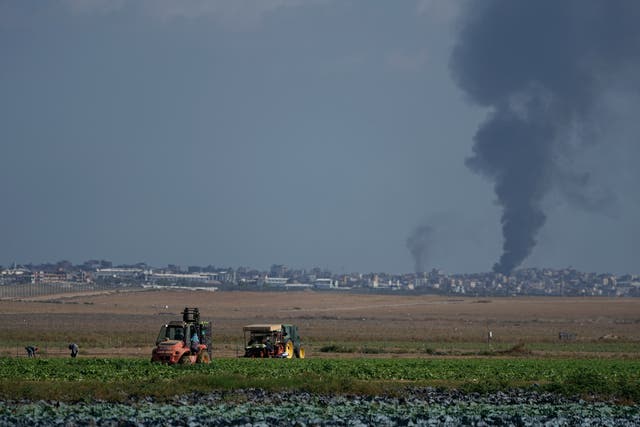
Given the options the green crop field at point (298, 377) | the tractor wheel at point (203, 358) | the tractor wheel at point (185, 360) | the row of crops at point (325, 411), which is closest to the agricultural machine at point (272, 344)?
the green crop field at point (298, 377)

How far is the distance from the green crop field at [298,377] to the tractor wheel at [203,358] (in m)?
0.74

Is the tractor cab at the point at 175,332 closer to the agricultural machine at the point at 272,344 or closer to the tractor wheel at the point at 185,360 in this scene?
the tractor wheel at the point at 185,360

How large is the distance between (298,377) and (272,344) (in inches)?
621

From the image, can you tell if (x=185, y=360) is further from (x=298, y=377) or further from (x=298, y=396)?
(x=298, y=396)

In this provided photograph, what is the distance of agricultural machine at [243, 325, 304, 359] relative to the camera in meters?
46.5

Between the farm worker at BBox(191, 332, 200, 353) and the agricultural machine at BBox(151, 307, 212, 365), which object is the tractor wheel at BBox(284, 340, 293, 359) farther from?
the farm worker at BBox(191, 332, 200, 353)

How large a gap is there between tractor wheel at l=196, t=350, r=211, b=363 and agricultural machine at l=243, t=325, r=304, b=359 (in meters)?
7.06

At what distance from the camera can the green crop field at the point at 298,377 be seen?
89.5 ft

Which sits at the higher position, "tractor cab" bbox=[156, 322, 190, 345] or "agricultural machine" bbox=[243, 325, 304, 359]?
"tractor cab" bbox=[156, 322, 190, 345]

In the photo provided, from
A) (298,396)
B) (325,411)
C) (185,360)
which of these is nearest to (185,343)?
(185,360)

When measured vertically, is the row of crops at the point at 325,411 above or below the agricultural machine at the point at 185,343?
below

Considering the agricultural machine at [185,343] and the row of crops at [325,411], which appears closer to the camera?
the row of crops at [325,411]

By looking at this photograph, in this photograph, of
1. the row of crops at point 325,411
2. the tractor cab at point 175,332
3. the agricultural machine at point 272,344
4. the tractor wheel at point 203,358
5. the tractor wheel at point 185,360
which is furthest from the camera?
the agricultural machine at point 272,344

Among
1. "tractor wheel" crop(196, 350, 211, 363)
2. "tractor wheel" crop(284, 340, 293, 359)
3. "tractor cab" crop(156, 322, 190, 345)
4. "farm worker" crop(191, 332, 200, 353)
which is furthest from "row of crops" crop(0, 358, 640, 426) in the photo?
"tractor wheel" crop(284, 340, 293, 359)
